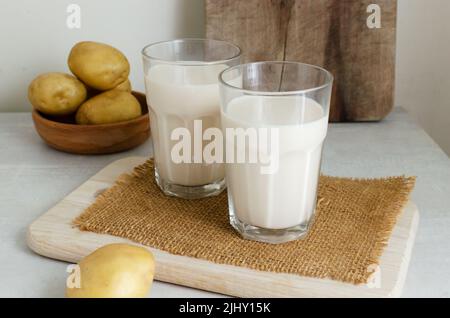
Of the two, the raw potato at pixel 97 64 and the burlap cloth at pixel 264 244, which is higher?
the raw potato at pixel 97 64

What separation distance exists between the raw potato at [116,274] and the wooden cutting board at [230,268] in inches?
2.1

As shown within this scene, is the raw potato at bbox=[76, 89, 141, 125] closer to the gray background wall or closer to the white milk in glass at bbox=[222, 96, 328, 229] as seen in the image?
the gray background wall

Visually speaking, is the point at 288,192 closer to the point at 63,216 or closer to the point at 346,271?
the point at 346,271

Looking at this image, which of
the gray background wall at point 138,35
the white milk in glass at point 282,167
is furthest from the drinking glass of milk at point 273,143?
the gray background wall at point 138,35

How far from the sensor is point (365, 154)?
115 centimetres

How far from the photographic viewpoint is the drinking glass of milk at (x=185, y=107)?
35.3 inches

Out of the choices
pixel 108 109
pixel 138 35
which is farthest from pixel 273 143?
pixel 138 35

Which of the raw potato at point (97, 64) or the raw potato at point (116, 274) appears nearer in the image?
the raw potato at point (116, 274)

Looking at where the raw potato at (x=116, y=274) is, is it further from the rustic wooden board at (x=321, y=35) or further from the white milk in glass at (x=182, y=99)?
the rustic wooden board at (x=321, y=35)

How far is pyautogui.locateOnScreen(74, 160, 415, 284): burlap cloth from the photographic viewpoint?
775 millimetres

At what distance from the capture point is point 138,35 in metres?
1.32

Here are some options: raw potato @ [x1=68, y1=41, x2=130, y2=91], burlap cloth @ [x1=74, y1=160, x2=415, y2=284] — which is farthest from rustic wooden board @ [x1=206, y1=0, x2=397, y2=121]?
burlap cloth @ [x1=74, y1=160, x2=415, y2=284]

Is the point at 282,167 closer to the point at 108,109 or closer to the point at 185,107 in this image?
the point at 185,107
